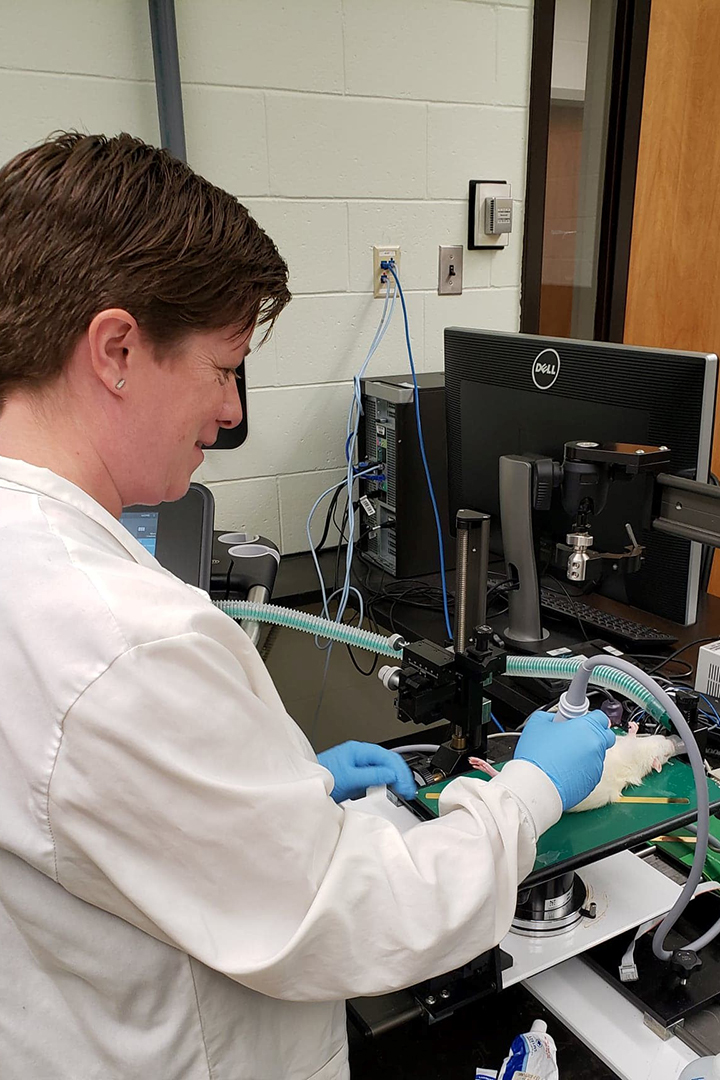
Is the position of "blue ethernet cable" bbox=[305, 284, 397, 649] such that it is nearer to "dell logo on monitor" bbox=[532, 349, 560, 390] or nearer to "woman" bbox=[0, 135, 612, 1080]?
"dell logo on monitor" bbox=[532, 349, 560, 390]

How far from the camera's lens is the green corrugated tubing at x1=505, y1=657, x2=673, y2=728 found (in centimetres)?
97

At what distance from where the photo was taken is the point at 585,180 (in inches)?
98.0

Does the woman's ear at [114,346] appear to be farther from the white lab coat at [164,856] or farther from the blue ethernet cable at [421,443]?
the blue ethernet cable at [421,443]

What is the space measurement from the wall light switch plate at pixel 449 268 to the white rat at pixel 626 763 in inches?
57.8

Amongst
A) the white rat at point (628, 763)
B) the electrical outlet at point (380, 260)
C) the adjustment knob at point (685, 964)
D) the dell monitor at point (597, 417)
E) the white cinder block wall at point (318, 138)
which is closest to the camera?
the adjustment knob at point (685, 964)

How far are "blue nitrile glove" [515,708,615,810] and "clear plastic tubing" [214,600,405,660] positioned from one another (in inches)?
13.7

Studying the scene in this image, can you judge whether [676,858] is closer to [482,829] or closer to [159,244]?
[482,829]

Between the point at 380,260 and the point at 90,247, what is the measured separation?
149 centimetres

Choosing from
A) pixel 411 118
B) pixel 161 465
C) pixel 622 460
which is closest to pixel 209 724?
pixel 161 465

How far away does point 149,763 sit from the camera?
0.54m

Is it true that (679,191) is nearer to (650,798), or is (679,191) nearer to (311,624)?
(311,624)

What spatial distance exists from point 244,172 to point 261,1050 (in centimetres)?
174

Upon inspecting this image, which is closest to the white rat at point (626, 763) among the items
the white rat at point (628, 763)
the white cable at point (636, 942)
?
the white rat at point (628, 763)

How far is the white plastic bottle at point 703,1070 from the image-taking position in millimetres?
646
